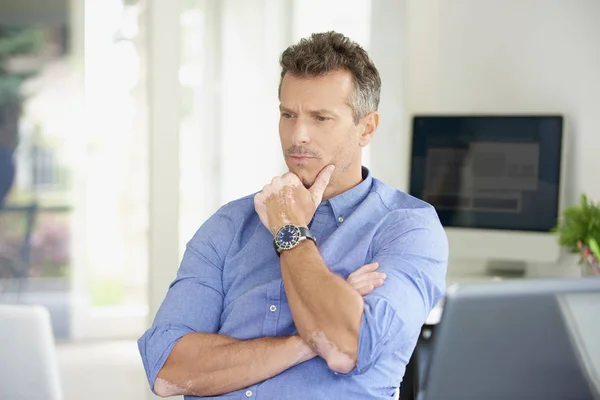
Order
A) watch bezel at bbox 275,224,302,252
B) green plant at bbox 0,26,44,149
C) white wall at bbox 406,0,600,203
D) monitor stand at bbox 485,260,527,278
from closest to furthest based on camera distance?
watch bezel at bbox 275,224,302,252, white wall at bbox 406,0,600,203, monitor stand at bbox 485,260,527,278, green plant at bbox 0,26,44,149

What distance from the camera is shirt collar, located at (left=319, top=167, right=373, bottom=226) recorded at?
1792 millimetres

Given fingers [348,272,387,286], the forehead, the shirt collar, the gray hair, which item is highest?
the gray hair

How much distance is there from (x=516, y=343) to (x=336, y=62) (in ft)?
3.37

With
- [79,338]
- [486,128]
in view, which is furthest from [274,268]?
[79,338]

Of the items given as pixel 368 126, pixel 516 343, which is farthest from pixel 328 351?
pixel 516 343

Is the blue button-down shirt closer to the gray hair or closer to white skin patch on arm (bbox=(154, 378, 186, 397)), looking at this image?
white skin patch on arm (bbox=(154, 378, 186, 397))

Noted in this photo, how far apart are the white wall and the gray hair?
1460mm

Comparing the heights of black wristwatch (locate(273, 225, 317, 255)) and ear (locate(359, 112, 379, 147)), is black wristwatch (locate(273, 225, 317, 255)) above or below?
below

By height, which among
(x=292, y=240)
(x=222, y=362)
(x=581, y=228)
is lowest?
(x=222, y=362)

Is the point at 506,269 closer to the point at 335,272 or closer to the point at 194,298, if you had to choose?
the point at 335,272

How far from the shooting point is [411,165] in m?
3.37

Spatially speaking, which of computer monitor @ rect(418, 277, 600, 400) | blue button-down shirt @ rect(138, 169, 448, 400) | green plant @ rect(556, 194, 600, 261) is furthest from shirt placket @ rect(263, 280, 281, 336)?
green plant @ rect(556, 194, 600, 261)

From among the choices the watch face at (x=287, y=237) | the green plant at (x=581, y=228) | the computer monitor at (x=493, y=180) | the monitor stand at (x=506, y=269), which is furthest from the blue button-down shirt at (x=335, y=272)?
the monitor stand at (x=506, y=269)

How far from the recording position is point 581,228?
268 cm
